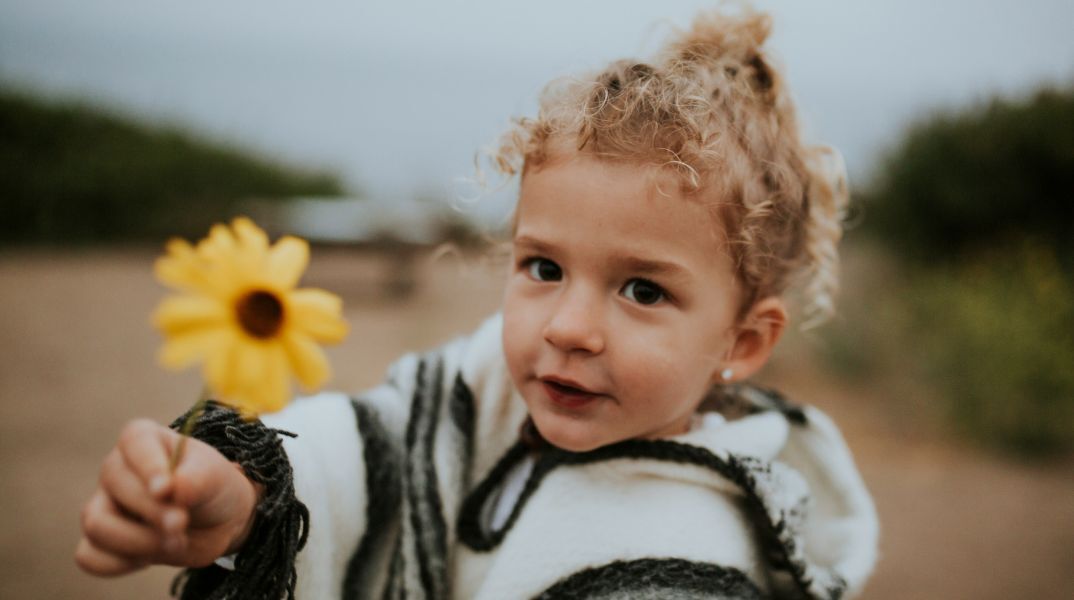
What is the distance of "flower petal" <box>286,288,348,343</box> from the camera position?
734 millimetres

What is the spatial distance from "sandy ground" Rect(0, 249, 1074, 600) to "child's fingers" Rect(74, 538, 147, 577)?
37.7 inches

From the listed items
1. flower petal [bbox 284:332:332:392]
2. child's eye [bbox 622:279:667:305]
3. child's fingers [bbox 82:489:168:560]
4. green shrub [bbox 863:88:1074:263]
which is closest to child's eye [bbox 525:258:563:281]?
child's eye [bbox 622:279:667:305]

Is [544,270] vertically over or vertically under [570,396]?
over

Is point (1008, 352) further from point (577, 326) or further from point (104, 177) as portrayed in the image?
point (104, 177)

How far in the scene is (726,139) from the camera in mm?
1289

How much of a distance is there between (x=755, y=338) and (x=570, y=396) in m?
0.41

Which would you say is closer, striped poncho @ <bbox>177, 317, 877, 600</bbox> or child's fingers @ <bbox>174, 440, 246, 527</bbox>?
child's fingers @ <bbox>174, 440, 246, 527</bbox>

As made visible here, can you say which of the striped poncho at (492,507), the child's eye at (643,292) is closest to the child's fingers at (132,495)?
the striped poncho at (492,507)

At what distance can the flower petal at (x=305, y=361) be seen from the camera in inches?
28.2

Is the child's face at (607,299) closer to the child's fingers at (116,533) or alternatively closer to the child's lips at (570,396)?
the child's lips at (570,396)

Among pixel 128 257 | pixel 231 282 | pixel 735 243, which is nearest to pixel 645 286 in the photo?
pixel 735 243

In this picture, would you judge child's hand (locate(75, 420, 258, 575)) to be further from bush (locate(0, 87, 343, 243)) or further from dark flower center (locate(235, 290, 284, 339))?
bush (locate(0, 87, 343, 243))

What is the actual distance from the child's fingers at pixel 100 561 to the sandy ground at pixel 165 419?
0.96 meters

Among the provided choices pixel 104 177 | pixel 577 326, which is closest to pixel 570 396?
pixel 577 326
